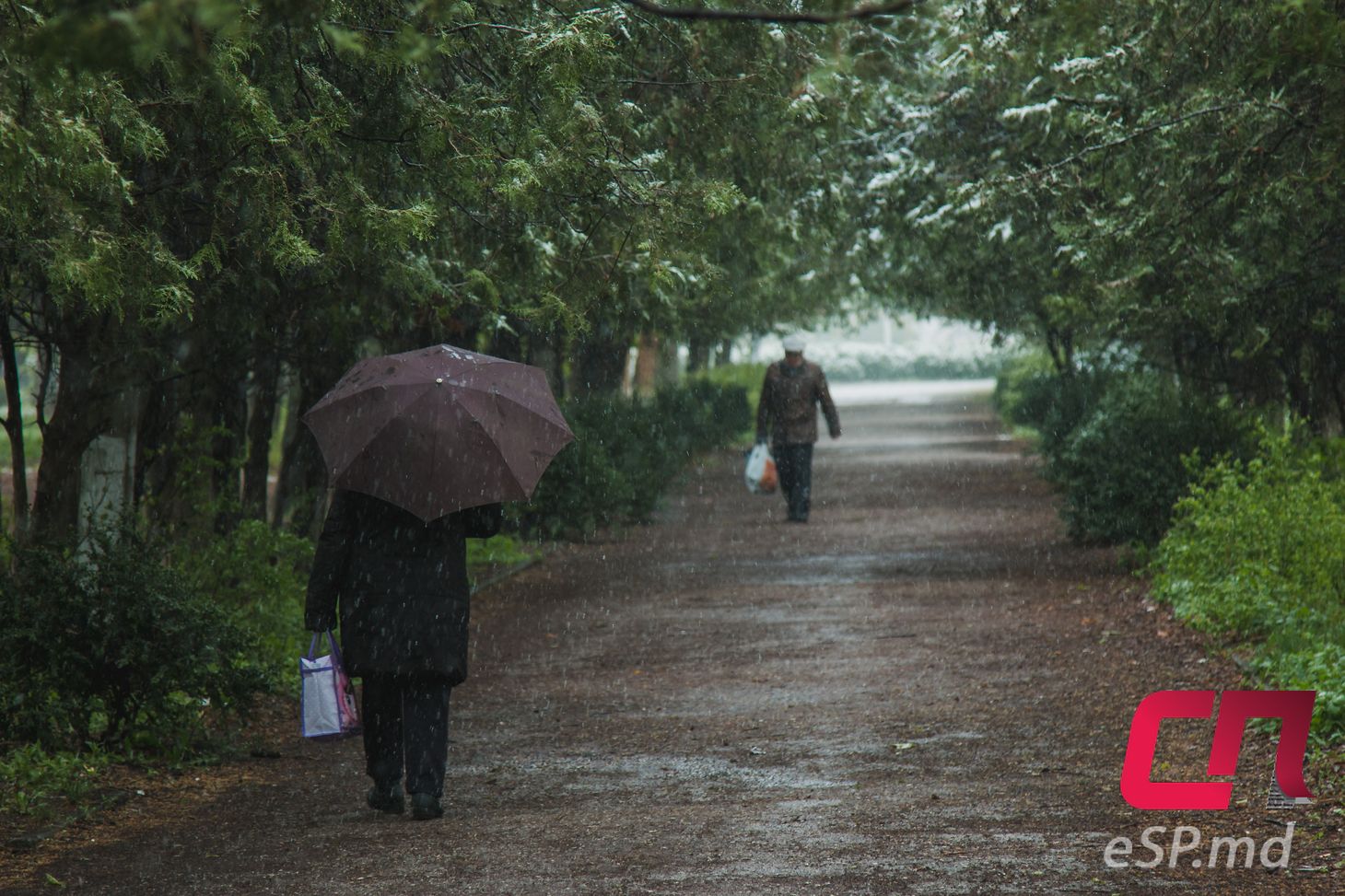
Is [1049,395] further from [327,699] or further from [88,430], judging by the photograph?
[327,699]

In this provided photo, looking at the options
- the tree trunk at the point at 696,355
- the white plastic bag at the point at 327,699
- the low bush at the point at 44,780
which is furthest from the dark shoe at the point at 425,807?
the tree trunk at the point at 696,355

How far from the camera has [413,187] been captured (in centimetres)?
859

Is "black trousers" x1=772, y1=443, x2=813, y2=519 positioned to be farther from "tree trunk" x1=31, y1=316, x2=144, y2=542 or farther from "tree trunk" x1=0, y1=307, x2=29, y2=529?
"tree trunk" x1=0, y1=307, x2=29, y2=529

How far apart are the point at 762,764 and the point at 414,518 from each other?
2041 millimetres

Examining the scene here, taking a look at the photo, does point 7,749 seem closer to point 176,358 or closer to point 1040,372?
point 176,358

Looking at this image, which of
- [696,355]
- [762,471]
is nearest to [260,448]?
[762,471]

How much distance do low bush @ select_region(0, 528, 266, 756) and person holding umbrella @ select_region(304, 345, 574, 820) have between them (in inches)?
53.1

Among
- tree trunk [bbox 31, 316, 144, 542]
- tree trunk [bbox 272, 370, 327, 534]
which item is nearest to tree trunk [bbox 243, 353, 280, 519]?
tree trunk [bbox 272, 370, 327, 534]

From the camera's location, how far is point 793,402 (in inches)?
697

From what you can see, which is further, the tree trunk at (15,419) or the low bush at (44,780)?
the tree trunk at (15,419)

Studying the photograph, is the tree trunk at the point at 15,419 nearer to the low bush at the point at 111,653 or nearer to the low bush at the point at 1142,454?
the low bush at the point at 111,653

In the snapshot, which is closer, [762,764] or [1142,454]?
[762,764]

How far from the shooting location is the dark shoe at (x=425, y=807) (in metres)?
6.49

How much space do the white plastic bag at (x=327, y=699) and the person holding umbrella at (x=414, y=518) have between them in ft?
0.53
